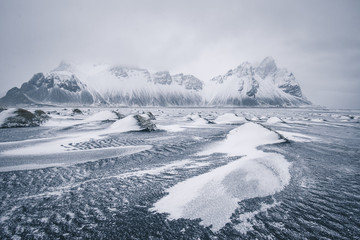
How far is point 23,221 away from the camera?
3.22m

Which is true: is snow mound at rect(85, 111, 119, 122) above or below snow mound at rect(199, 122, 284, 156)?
above

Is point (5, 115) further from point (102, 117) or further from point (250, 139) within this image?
point (250, 139)

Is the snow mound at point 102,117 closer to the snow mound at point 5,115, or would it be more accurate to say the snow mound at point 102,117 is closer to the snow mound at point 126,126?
the snow mound at point 5,115

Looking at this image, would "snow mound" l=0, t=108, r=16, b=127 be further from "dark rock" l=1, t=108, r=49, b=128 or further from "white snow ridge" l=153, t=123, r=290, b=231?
"white snow ridge" l=153, t=123, r=290, b=231

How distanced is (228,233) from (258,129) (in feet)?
28.9

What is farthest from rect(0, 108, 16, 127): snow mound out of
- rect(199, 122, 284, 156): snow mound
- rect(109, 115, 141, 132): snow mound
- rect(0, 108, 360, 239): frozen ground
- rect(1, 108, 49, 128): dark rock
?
rect(199, 122, 284, 156): snow mound

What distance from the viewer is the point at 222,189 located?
4.40 meters

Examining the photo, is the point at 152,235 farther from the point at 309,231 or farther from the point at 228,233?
the point at 309,231

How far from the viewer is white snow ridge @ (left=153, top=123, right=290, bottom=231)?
3.57 metres

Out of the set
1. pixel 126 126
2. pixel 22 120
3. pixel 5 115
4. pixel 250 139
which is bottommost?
pixel 250 139

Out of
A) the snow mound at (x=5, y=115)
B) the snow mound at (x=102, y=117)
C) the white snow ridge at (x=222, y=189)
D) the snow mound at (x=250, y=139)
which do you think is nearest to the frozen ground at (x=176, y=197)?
the white snow ridge at (x=222, y=189)

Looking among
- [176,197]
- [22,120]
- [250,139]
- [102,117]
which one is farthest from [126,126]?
[176,197]

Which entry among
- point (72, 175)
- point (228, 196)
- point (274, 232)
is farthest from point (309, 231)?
point (72, 175)

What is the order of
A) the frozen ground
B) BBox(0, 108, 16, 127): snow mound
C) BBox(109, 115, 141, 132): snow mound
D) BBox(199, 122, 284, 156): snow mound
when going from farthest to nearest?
BBox(0, 108, 16, 127): snow mound
BBox(109, 115, 141, 132): snow mound
BBox(199, 122, 284, 156): snow mound
the frozen ground
